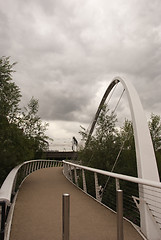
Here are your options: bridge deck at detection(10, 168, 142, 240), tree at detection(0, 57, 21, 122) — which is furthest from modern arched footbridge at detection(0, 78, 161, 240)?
tree at detection(0, 57, 21, 122)

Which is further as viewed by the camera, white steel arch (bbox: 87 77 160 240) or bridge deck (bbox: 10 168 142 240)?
white steel arch (bbox: 87 77 160 240)

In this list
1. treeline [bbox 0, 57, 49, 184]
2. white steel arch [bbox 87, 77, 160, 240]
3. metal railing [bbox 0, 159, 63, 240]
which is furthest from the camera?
treeline [bbox 0, 57, 49, 184]

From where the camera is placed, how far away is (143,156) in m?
5.24

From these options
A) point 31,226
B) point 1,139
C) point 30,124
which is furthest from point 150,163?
point 30,124

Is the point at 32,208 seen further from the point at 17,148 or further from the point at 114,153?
the point at 114,153

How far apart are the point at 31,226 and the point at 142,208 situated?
1.80 meters

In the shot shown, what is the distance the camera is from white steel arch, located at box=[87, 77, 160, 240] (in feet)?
12.8

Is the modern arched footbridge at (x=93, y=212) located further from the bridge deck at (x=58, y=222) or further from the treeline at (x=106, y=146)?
the treeline at (x=106, y=146)

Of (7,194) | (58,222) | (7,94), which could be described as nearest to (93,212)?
(58,222)

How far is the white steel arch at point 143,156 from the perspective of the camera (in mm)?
3909

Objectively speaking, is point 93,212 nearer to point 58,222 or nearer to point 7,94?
point 58,222

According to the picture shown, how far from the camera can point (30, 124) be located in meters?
13.0

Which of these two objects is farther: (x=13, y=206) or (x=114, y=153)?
(x=114, y=153)

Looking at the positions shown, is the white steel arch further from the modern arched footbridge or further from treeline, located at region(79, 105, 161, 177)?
treeline, located at region(79, 105, 161, 177)
